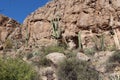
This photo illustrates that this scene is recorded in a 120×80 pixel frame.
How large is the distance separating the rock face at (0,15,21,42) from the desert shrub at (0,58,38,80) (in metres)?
23.8

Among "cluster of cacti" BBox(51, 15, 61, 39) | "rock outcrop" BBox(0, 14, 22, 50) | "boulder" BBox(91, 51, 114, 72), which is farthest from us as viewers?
"rock outcrop" BBox(0, 14, 22, 50)

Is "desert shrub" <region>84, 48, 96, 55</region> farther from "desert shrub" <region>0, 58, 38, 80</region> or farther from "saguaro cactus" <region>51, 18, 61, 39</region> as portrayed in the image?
"desert shrub" <region>0, 58, 38, 80</region>

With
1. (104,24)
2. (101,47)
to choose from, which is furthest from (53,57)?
(104,24)

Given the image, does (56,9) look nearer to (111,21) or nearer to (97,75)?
(111,21)

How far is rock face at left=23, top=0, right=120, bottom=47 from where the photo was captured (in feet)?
105

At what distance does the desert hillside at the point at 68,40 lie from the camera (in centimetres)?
2305

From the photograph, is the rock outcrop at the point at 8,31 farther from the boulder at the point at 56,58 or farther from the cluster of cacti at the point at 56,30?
the boulder at the point at 56,58

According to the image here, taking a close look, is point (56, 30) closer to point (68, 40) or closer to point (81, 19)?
point (68, 40)

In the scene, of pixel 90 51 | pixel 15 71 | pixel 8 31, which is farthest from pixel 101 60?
pixel 8 31

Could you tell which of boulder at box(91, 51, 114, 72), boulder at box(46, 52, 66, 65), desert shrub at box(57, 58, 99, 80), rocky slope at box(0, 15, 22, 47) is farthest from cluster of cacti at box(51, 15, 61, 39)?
desert shrub at box(57, 58, 99, 80)

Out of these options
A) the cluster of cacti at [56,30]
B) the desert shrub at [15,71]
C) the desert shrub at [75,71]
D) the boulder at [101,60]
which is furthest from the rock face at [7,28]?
the desert shrub at [15,71]

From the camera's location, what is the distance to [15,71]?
1800cm

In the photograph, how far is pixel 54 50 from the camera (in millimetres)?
28641

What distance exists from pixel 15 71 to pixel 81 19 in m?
16.4
